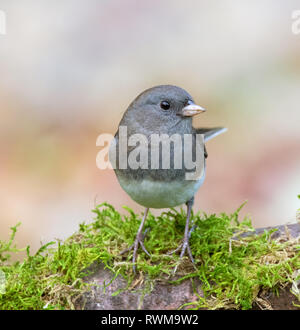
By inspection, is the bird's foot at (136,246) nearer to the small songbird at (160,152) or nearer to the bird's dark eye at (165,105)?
the small songbird at (160,152)

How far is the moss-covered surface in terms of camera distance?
6.28ft

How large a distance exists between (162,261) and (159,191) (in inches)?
13.1

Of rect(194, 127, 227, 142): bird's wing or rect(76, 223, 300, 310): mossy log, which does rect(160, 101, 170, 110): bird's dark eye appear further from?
rect(76, 223, 300, 310): mossy log

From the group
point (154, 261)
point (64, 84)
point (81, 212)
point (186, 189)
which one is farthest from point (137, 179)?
point (64, 84)

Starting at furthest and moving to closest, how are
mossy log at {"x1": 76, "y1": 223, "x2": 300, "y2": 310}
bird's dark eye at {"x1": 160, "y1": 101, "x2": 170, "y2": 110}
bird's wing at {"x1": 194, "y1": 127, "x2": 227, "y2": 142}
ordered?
Answer: bird's wing at {"x1": 194, "y1": 127, "x2": 227, "y2": 142} → bird's dark eye at {"x1": 160, "y1": 101, "x2": 170, "y2": 110} → mossy log at {"x1": 76, "y1": 223, "x2": 300, "y2": 310}

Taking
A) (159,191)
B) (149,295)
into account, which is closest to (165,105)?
(159,191)

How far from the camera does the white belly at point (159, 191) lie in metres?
2.05

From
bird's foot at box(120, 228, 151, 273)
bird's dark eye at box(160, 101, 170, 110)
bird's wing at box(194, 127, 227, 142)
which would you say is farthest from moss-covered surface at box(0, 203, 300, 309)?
bird's dark eye at box(160, 101, 170, 110)

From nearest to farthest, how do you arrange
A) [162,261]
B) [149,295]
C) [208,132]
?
[149,295] → [162,261] → [208,132]

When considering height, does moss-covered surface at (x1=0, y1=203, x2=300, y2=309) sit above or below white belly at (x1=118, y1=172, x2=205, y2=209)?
below

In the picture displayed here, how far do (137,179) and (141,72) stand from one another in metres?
2.95

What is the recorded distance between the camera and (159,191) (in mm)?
2049

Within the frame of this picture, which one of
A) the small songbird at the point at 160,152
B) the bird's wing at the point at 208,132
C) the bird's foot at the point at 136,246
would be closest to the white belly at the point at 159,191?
the small songbird at the point at 160,152

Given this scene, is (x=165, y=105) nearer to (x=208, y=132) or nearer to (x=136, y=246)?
(x=208, y=132)
